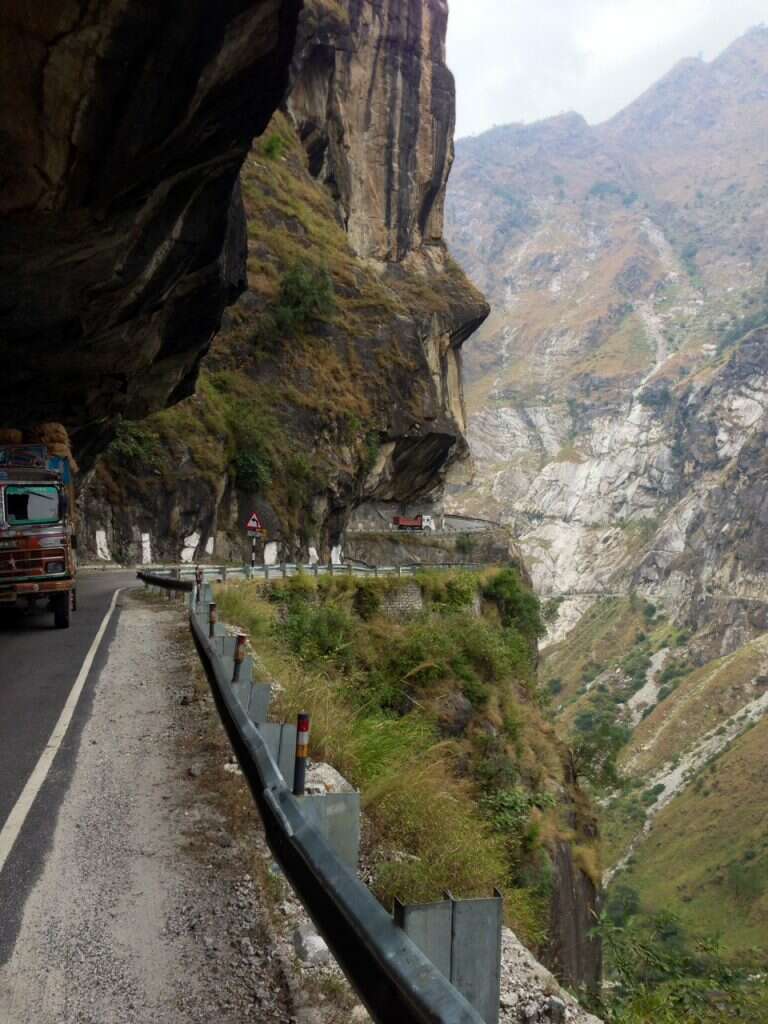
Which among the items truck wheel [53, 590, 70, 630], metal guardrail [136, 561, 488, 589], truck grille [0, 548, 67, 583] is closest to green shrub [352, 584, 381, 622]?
metal guardrail [136, 561, 488, 589]

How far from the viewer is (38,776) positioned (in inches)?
270

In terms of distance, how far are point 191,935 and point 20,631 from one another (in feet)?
42.3

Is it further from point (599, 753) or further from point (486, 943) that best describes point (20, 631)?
point (599, 753)

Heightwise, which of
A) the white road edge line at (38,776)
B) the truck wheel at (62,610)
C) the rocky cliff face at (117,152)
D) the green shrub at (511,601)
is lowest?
the green shrub at (511,601)

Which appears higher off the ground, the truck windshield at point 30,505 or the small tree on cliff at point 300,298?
the small tree on cliff at point 300,298

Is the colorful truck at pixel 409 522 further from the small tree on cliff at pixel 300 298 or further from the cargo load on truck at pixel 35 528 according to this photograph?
the cargo load on truck at pixel 35 528

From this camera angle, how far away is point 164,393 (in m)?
24.9

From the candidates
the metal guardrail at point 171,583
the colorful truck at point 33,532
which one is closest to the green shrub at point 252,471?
the metal guardrail at point 171,583

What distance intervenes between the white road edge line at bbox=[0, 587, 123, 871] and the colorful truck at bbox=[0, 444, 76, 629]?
11.1 ft

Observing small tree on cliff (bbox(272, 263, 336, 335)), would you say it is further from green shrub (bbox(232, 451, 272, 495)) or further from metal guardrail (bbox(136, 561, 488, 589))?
metal guardrail (bbox(136, 561, 488, 589))

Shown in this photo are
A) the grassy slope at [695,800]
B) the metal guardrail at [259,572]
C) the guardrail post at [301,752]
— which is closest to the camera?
the guardrail post at [301,752]

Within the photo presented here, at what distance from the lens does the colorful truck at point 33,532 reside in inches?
569

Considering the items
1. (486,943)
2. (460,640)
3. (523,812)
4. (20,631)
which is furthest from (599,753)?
(486,943)

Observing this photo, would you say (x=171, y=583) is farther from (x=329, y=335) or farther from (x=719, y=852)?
(x=719, y=852)
